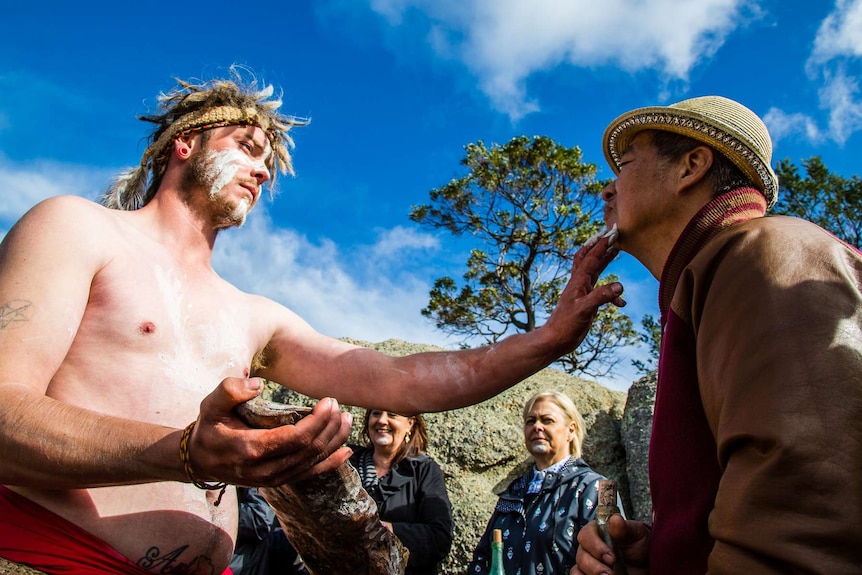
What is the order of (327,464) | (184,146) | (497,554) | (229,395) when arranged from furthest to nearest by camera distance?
(497,554) < (184,146) < (327,464) < (229,395)

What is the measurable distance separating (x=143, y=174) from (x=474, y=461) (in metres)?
5.19

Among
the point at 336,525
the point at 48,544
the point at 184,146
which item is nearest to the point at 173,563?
the point at 48,544

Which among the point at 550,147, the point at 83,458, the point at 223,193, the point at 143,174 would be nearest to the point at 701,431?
the point at 83,458

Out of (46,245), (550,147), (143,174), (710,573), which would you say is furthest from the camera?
(550,147)

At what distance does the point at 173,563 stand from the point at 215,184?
1.47 m

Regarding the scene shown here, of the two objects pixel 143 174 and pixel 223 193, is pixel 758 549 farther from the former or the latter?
pixel 143 174

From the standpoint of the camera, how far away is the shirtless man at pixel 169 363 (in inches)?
61.1

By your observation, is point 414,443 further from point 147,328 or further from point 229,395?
point 229,395

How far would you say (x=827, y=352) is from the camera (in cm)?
121

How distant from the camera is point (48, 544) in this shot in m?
1.71

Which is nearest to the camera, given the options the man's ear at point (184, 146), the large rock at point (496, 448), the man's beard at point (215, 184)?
the man's beard at point (215, 184)

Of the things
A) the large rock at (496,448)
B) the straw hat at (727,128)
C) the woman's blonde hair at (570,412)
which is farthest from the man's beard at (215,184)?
the large rock at (496,448)

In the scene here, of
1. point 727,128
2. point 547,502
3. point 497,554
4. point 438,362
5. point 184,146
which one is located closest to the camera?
point 727,128

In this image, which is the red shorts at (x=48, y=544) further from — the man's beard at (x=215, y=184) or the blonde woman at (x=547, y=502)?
the blonde woman at (x=547, y=502)
